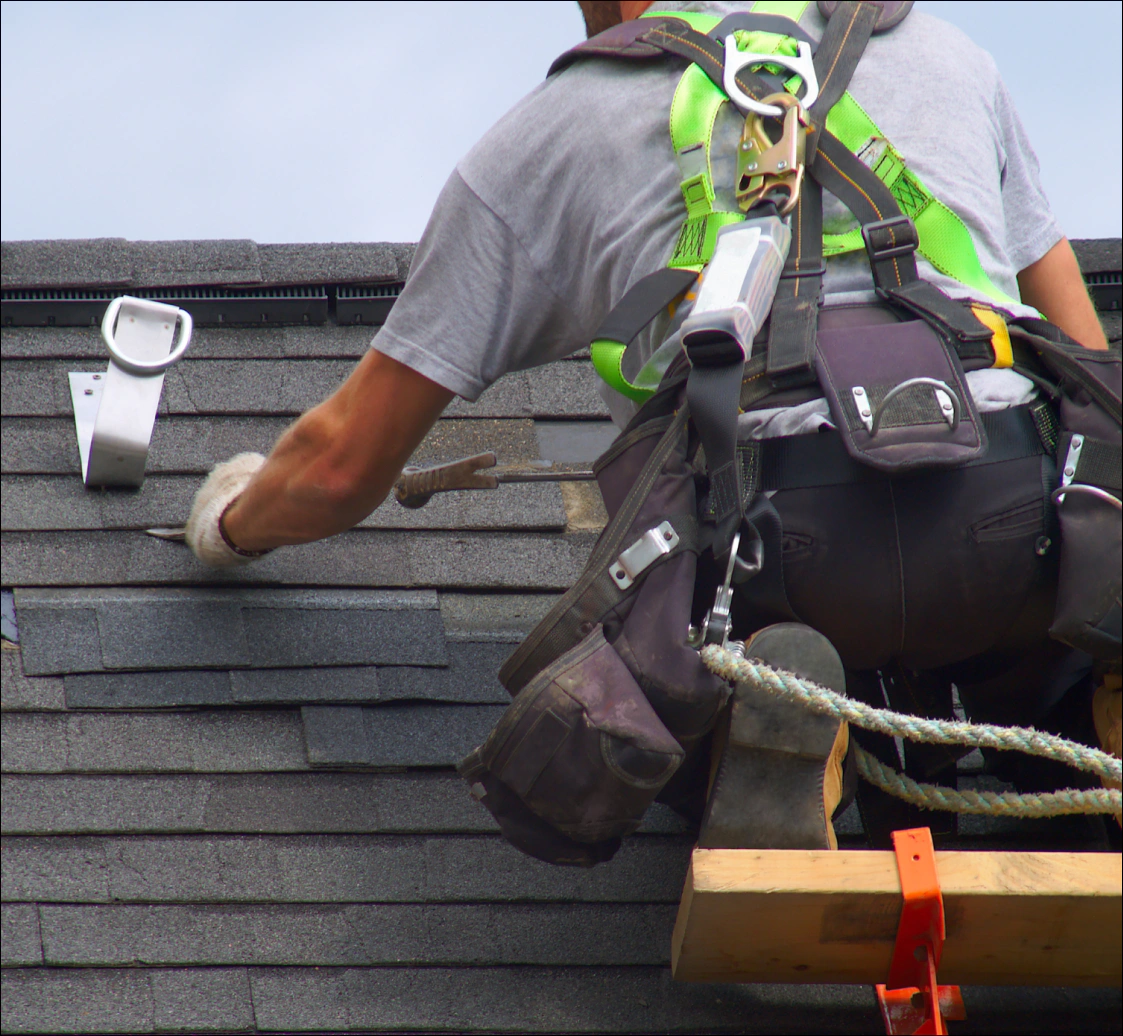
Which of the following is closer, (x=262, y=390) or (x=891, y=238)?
(x=891, y=238)

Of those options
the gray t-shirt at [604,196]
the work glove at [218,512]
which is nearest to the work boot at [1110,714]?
the gray t-shirt at [604,196]

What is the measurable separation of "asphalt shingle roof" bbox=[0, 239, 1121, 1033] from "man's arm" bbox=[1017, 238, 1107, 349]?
2.99ft

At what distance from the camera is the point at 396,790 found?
2.19m

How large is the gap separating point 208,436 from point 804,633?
1.58m

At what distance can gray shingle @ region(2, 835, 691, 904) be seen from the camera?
208 cm

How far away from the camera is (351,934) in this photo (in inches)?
80.2

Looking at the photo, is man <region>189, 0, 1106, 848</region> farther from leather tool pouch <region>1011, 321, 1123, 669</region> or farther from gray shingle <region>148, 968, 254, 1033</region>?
gray shingle <region>148, 968, 254, 1033</region>

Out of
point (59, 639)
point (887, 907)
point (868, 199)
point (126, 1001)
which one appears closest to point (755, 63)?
point (868, 199)

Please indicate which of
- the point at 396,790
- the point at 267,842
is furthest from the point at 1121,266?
the point at 267,842

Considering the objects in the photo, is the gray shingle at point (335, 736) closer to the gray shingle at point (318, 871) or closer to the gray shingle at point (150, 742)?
the gray shingle at point (150, 742)

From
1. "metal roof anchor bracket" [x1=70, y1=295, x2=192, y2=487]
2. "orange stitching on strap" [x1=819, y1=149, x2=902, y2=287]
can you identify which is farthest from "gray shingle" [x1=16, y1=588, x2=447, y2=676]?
"orange stitching on strap" [x1=819, y1=149, x2=902, y2=287]

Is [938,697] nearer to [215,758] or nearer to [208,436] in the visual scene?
[215,758]

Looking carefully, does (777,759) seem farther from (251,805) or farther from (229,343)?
(229,343)

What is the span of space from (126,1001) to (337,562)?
2.89 feet
